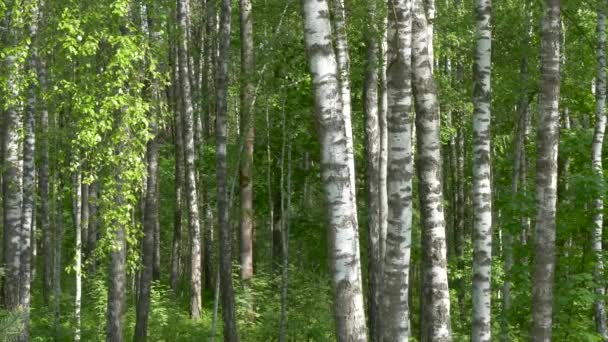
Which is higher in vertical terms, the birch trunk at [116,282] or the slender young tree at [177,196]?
the slender young tree at [177,196]

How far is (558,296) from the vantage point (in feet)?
40.4

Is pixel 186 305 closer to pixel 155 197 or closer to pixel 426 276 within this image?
pixel 155 197

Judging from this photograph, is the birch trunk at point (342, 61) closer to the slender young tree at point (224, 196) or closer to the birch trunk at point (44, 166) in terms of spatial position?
the slender young tree at point (224, 196)

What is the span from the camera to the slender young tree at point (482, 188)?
11.1 metres

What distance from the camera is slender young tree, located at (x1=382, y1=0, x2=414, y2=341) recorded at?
27.8 ft

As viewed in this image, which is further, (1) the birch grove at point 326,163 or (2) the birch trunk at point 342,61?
(2) the birch trunk at point 342,61

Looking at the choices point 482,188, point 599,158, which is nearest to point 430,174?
point 482,188

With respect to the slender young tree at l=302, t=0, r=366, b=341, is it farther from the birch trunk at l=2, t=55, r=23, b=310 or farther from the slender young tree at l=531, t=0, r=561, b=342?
the birch trunk at l=2, t=55, r=23, b=310

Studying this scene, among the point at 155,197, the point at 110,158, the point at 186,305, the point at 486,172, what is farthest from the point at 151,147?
the point at 486,172

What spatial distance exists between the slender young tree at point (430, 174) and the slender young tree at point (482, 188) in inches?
71.3

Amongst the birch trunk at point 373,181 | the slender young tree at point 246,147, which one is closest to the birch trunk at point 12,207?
the slender young tree at point 246,147

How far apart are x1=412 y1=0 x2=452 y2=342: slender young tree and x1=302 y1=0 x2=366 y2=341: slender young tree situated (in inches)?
68.1

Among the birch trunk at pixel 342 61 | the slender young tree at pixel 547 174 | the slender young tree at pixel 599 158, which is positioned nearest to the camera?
the slender young tree at pixel 547 174

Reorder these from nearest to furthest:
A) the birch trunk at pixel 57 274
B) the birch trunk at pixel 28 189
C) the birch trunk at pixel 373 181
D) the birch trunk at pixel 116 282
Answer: the birch trunk at pixel 116 282 < the birch trunk at pixel 28 189 < the birch trunk at pixel 373 181 < the birch trunk at pixel 57 274
